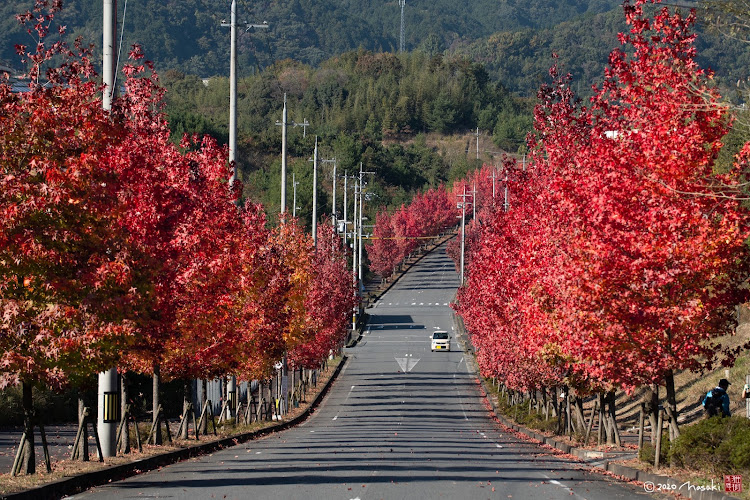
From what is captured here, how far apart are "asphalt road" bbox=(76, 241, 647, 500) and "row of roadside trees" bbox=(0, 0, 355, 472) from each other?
231 cm

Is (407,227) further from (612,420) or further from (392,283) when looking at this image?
(612,420)

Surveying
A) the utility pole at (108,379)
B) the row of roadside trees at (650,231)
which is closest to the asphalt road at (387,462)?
the utility pole at (108,379)

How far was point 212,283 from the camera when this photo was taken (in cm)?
2555

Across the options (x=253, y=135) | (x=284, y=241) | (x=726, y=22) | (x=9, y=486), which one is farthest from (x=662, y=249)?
(x=253, y=135)

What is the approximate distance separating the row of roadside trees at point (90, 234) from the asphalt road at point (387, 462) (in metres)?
2.31

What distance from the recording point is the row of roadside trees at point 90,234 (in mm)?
16203

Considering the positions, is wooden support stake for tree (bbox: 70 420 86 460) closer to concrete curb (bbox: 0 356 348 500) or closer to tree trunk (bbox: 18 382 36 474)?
concrete curb (bbox: 0 356 348 500)

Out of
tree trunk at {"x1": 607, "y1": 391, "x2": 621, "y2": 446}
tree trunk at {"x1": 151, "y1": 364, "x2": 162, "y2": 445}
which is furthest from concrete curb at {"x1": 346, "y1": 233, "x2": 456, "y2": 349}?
tree trunk at {"x1": 151, "y1": 364, "x2": 162, "y2": 445}

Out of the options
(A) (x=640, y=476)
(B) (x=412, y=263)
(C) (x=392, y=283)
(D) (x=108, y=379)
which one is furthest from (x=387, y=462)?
(B) (x=412, y=263)

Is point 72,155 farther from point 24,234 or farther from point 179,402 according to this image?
point 179,402

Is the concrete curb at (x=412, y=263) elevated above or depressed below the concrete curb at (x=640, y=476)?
below

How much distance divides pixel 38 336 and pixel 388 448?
13886mm

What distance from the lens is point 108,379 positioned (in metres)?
21.3

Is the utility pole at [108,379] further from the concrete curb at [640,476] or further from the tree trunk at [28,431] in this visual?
the concrete curb at [640,476]
